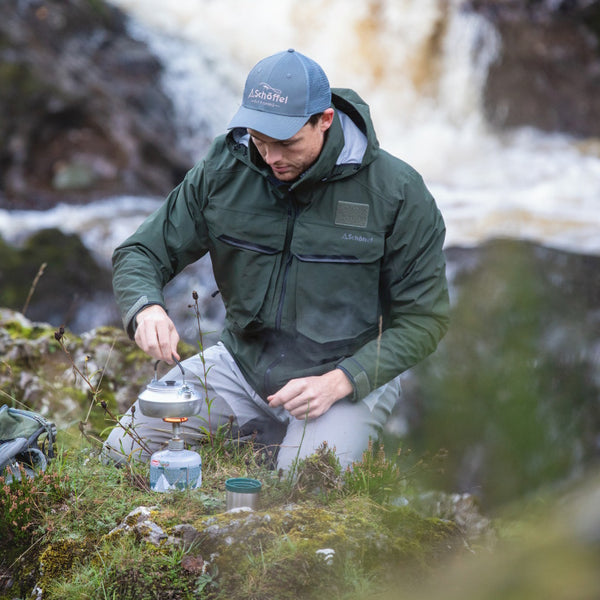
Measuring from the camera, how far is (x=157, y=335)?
3105mm

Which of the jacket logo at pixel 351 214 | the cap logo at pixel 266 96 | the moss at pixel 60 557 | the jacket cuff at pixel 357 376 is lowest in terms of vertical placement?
the moss at pixel 60 557

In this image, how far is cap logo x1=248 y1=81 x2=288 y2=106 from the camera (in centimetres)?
321

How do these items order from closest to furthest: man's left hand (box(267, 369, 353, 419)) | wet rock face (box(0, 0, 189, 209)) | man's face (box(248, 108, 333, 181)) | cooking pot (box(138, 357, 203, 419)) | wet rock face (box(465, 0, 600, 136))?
cooking pot (box(138, 357, 203, 419)) < man's left hand (box(267, 369, 353, 419)) < man's face (box(248, 108, 333, 181)) < wet rock face (box(0, 0, 189, 209)) < wet rock face (box(465, 0, 600, 136))

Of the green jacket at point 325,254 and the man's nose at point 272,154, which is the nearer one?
the man's nose at point 272,154

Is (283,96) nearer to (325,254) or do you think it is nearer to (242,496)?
(325,254)

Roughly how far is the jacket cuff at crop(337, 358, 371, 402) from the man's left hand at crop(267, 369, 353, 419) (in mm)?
21

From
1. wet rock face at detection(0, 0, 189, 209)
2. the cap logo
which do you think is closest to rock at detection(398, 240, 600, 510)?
the cap logo

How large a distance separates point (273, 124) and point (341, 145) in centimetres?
38

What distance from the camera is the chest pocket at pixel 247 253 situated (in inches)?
138

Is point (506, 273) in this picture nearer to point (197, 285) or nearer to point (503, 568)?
point (503, 568)

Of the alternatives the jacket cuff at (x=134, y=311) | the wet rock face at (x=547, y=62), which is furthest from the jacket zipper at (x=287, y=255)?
the wet rock face at (x=547, y=62)

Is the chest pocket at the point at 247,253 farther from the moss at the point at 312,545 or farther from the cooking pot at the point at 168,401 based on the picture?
the moss at the point at 312,545

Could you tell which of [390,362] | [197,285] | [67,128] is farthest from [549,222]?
[390,362]

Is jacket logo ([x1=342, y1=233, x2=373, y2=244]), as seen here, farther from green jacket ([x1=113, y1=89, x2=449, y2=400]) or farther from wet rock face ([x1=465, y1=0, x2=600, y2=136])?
wet rock face ([x1=465, y1=0, x2=600, y2=136])
